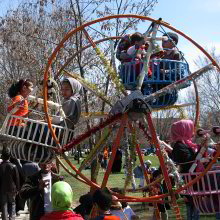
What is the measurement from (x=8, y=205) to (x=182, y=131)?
5.54 m

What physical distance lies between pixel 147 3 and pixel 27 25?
6759mm

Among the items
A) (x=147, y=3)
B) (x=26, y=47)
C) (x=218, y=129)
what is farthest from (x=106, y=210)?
(x=26, y=47)

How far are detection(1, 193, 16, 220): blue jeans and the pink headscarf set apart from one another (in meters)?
5.11

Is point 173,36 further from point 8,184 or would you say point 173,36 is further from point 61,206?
point 8,184

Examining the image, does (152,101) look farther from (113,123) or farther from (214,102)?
(214,102)

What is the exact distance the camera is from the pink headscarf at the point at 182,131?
20.7 ft

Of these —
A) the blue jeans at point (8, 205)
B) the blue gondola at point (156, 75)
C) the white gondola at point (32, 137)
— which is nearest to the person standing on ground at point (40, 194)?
the white gondola at point (32, 137)

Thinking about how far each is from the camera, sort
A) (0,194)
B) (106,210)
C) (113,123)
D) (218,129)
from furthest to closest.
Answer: (0,194), (218,129), (113,123), (106,210)

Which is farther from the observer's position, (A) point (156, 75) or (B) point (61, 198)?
(A) point (156, 75)

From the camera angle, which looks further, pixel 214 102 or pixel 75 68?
pixel 214 102

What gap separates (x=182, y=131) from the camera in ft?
21.0

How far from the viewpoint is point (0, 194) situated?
10.5 metres

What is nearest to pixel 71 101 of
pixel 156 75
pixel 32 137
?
pixel 32 137

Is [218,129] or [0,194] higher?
[218,129]
